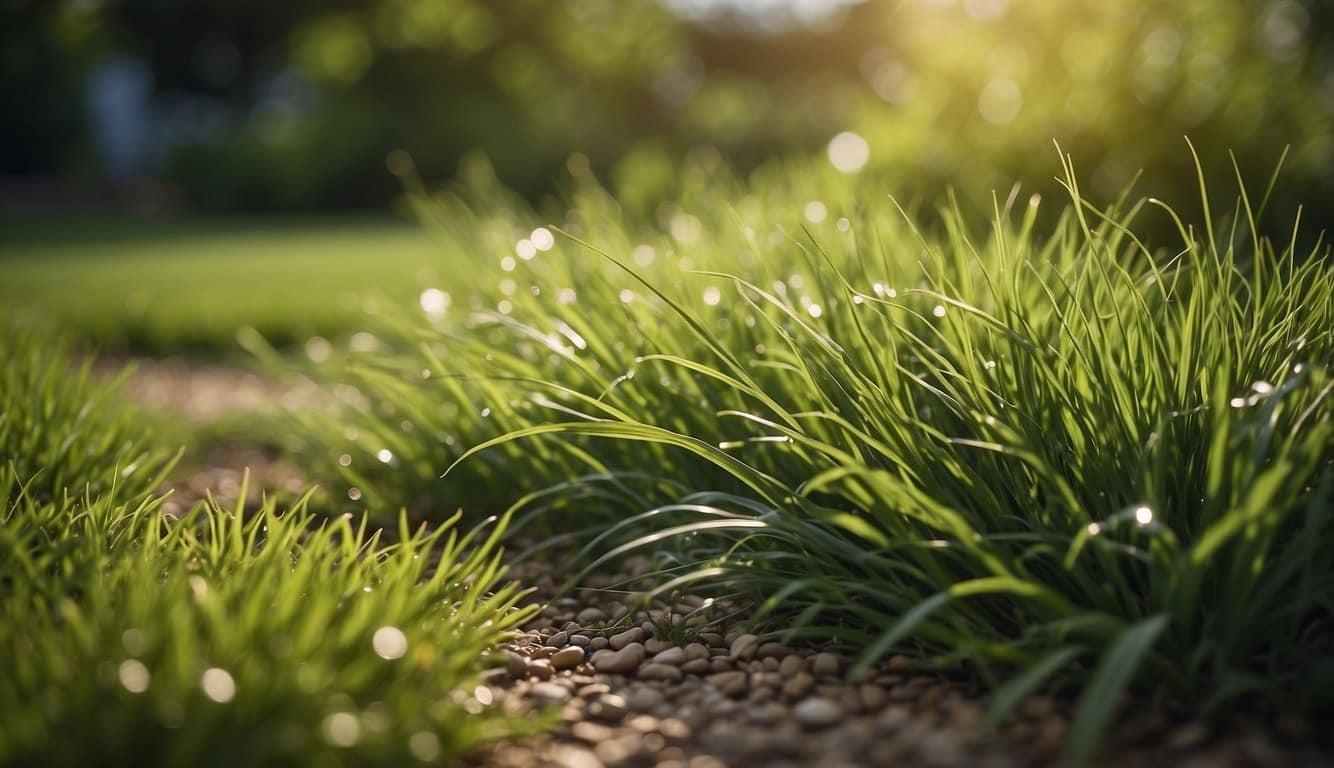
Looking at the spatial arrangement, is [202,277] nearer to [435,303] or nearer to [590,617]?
[435,303]

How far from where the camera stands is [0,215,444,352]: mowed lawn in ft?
18.7

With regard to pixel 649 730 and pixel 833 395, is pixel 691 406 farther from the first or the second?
pixel 649 730

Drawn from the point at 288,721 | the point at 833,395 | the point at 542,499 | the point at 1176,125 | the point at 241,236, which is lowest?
the point at 241,236

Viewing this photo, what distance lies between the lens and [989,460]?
1683 mm

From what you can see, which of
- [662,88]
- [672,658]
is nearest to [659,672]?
[672,658]

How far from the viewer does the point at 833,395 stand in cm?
189

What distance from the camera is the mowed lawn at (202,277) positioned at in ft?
18.7

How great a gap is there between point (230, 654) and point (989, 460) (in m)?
1.12

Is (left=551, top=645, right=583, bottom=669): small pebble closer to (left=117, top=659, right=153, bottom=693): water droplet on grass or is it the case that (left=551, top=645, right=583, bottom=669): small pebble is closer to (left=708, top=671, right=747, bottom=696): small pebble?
(left=708, top=671, right=747, bottom=696): small pebble

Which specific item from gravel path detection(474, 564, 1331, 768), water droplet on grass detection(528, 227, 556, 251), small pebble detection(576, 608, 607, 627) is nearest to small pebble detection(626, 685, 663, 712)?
gravel path detection(474, 564, 1331, 768)

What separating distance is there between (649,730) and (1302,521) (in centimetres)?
101

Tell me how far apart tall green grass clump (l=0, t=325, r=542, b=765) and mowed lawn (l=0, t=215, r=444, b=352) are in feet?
4.59

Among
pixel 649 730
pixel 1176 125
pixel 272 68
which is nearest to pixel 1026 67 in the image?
pixel 1176 125

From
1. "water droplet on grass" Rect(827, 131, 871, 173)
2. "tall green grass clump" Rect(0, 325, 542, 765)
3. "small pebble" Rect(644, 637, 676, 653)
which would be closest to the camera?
"tall green grass clump" Rect(0, 325, 542, 765)
